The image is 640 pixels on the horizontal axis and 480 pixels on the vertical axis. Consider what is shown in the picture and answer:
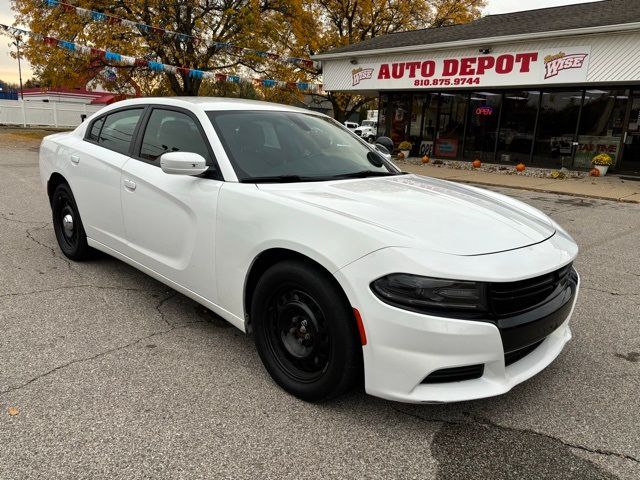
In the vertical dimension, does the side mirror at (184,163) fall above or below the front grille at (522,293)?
above

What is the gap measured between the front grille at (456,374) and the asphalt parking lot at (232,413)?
34 centimetres

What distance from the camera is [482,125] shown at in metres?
17.9

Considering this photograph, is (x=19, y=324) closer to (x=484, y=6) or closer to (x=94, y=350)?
(x=94, y=350)

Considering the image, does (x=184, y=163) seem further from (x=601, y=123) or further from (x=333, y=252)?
(x=601, y=123)

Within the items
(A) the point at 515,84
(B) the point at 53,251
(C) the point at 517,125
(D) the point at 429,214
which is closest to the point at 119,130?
(B) the point at 53,251

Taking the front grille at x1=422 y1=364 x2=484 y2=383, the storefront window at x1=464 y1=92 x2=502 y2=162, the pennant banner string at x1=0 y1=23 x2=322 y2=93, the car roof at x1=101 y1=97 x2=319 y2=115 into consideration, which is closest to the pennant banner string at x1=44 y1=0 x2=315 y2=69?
the pennant banner string at x1=0 y1=23 x2=322 y2=93

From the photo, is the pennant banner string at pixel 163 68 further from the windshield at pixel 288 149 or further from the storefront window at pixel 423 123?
the windshield at pixel 288 149

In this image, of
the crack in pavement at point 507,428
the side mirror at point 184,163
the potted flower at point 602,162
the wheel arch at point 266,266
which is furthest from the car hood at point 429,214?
the potted flower at point 602,162

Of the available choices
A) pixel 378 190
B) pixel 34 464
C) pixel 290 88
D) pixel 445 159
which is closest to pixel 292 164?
pixel 378 190

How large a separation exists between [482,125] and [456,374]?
17.2 metres

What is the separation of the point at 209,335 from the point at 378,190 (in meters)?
1.51

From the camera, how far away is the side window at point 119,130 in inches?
157

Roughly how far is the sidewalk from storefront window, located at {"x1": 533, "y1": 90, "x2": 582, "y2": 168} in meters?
1.74

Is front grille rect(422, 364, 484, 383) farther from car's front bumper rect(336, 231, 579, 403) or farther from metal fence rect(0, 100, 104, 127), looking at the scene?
metal fence rect(0, 100, 104, 127)
